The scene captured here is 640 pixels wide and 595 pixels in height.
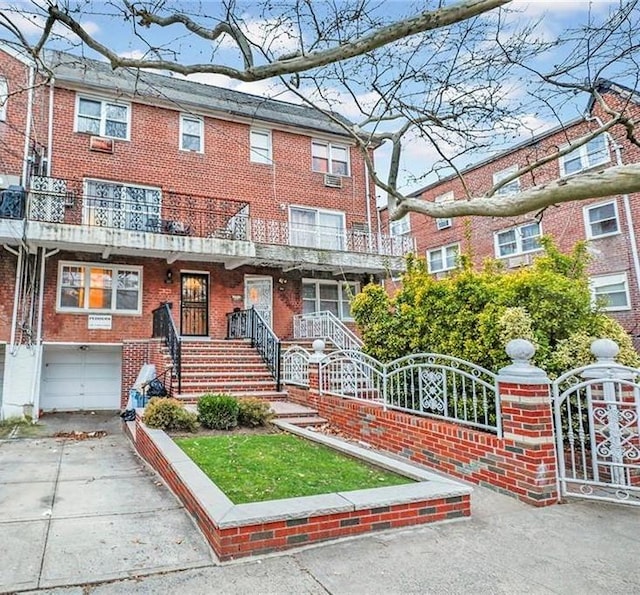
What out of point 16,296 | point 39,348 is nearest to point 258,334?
point 39,348

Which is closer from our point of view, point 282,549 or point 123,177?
point 282,549

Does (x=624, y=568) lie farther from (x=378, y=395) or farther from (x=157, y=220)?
(x=157, y=220)

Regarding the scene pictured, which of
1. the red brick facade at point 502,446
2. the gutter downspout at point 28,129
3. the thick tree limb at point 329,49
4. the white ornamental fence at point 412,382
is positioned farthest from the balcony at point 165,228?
the red brick facade at point 502,446

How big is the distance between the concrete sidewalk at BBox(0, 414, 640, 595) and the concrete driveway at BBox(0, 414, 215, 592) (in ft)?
0.04

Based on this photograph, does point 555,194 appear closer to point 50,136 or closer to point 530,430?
point 530,430

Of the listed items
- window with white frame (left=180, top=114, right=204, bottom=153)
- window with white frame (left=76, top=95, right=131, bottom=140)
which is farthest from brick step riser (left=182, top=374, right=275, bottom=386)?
window with white frame (left=76, top=95, right=131, bottom=140)

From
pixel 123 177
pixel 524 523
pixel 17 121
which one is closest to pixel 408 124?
pixel 524 523

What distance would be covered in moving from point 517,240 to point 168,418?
55.6 feet

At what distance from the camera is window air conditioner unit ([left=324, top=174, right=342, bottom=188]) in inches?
669

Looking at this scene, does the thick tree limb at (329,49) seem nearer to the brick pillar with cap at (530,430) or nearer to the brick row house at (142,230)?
the brick pillar with cap at (530,430)

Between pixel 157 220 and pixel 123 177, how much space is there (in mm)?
1924

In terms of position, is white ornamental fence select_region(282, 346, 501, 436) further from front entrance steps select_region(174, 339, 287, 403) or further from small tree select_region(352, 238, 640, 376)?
front entrance steps select_region(174, 339, 287, 403)

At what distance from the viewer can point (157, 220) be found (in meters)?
13.2

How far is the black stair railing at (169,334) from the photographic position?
980 cm
